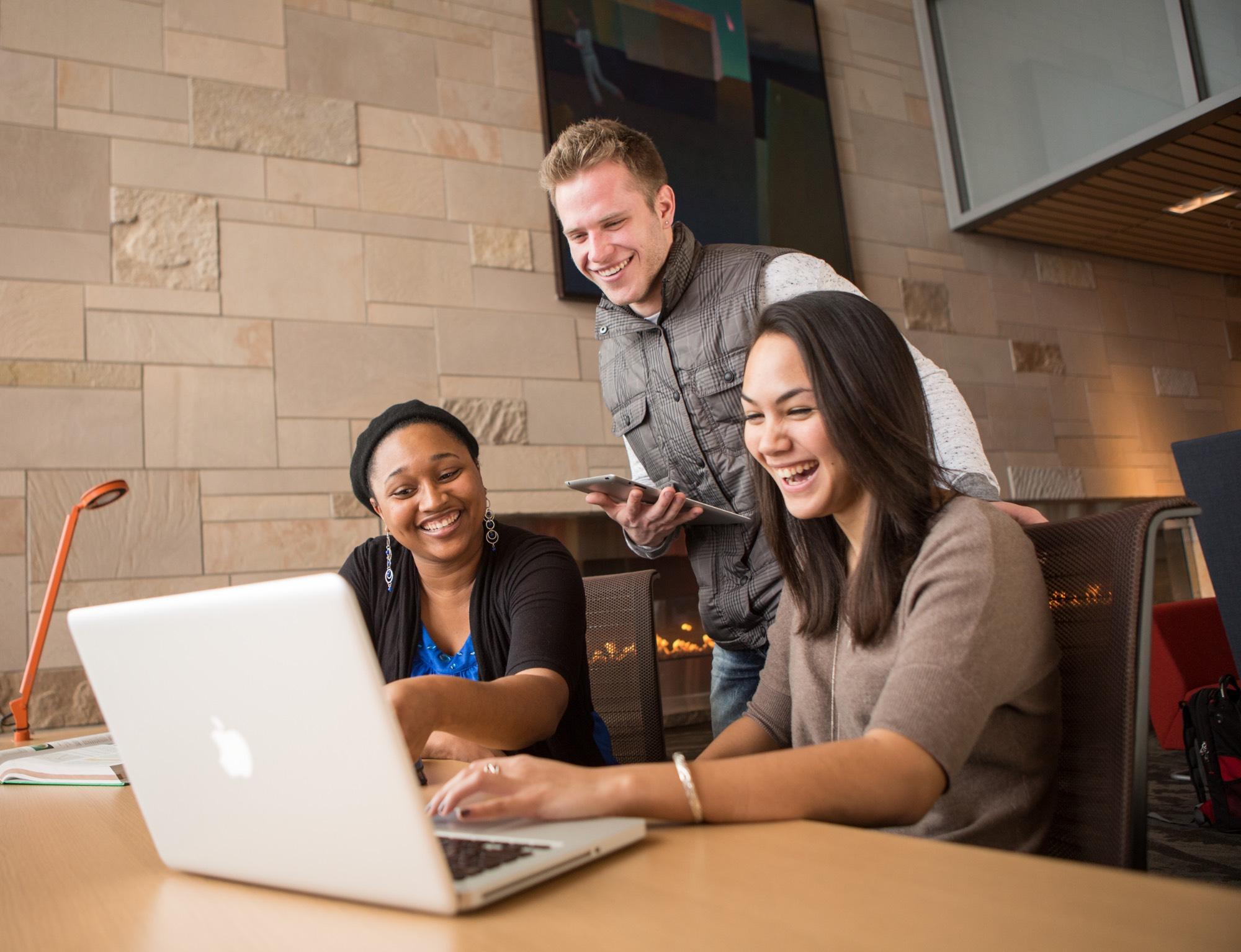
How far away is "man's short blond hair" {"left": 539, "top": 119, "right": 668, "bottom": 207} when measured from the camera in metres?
1.90

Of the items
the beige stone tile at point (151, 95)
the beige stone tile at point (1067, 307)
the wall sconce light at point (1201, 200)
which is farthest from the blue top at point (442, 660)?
the wall sconce light at point (1201, 200)

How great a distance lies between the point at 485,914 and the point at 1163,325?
625 cm

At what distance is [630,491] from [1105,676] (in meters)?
0.97

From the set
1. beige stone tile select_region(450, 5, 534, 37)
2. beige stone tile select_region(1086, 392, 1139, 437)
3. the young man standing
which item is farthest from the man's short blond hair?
beige stone tile select_region(1086, 392, 1139, 437)

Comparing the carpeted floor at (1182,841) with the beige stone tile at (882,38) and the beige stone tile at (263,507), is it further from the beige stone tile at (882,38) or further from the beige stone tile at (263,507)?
the beige stone tile at (882,38)

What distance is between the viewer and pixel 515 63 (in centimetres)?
416

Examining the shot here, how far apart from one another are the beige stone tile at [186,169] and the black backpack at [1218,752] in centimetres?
330

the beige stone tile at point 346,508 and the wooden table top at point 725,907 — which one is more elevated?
the beige stone tile at point 346,508

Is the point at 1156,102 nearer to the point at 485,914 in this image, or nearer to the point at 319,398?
the point at 319,398

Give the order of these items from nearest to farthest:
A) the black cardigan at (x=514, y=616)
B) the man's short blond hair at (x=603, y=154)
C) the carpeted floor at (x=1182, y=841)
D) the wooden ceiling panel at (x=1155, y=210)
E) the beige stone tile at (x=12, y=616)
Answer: the black cardigan at (x=514, y=616), the man's short blond hair at (x=603, y=154), the carpeted floor at (x=1182, y=841), the beige stone tile at (x=12, y=616), the wooden ceiling panel at (x=1155, y=210)

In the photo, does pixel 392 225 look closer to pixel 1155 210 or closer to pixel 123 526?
pixel 123 526

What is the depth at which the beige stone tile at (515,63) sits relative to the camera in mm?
4121

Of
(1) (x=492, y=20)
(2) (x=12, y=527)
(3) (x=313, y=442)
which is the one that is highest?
(1) (x=492, y=20)

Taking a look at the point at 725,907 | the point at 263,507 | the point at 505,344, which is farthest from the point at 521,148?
the point at 725,907
